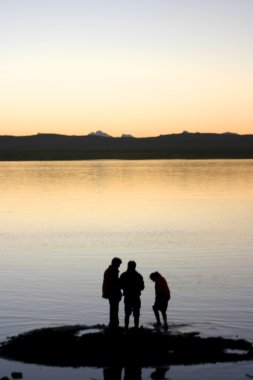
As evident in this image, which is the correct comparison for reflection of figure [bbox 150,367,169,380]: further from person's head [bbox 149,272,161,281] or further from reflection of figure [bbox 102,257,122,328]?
person's head [bbox 149,272,161,281]

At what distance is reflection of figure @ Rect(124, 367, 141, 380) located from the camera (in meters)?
19.7

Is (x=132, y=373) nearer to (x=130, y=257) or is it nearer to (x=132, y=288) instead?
(x=132, y=288)

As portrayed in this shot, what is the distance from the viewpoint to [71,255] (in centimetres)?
4428

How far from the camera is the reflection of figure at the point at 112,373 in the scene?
19.7 meters

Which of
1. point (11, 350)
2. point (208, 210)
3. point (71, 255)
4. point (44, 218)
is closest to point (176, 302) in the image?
point (11, 350)

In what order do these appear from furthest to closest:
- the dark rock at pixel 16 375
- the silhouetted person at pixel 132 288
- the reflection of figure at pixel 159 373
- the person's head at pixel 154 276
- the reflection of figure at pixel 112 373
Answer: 1. the person's head at pixel 154 276
2. the silhouetted person at pixel 132 288
3. the reflection of figure at pixel 112 373
4. the reflection of figure at pixel 159 373
5. the dark rock at pixel 16 375

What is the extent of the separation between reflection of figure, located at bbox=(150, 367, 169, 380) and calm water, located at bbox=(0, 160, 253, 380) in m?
0.18

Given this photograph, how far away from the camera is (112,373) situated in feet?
65.8

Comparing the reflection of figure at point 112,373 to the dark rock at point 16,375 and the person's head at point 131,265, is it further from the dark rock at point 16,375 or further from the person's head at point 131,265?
the person's head at point 131,265

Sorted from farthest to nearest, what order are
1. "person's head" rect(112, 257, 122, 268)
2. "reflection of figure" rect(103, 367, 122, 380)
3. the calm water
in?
1. the calm water
2. "person's head" rect(112, 257, 122, 268)
3. "reflection of figure" rect(103, 367, 122, 380)

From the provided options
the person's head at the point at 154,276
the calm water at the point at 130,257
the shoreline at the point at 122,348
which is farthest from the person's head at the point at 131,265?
the calm water at the point at 130,257

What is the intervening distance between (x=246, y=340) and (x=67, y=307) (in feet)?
27.1

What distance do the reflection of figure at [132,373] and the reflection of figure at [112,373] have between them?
17cm

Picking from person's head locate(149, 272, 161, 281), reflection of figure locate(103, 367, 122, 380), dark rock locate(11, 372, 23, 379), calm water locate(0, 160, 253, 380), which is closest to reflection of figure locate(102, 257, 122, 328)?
person's head locate(149, 272, 161, 281)
